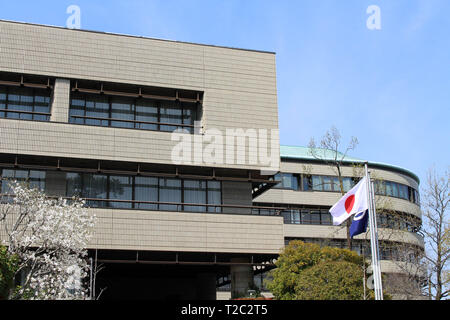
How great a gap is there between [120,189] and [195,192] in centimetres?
397

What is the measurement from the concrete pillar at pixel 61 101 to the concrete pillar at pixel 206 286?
13.0m

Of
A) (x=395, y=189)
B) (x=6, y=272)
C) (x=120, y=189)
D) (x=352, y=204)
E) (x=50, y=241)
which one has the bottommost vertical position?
(x=6, y=272)

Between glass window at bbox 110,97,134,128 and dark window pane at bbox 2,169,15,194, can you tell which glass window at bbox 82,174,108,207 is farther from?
dark window pane at bbox 2,169,15,194

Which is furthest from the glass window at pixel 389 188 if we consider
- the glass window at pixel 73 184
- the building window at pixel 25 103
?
the building window at pixel 25 103

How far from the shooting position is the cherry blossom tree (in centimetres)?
2316

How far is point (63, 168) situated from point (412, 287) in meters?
21.2

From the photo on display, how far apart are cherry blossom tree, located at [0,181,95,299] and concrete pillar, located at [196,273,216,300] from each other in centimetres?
1098

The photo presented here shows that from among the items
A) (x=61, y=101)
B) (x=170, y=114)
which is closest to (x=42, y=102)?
(x=61, y=101)


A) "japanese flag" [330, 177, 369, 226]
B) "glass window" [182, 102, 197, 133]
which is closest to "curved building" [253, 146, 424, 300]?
"glass window" [182, 102, 197, 133]

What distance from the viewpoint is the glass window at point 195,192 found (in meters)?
30.2

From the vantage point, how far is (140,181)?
97.5ft

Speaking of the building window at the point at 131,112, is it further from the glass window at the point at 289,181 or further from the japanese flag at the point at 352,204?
the glass window at the point at 289,181

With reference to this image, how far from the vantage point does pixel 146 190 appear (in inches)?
1169

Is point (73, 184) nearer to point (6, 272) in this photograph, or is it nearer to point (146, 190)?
point (146, 190)
